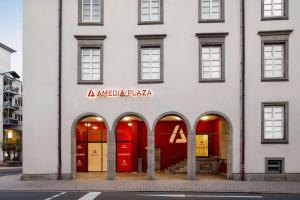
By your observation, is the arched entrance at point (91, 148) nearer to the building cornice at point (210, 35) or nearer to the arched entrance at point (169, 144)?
the arched entrance at point (169, 144)

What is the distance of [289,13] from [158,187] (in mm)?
12166

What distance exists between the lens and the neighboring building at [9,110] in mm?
64662

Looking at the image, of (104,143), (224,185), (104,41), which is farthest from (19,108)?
(224,185)

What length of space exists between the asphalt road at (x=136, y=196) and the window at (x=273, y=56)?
7940 millimetres

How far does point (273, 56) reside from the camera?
2564 cm

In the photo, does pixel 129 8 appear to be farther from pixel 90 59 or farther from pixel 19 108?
pixel 19 108

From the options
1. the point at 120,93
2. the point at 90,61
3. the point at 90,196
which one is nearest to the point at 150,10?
the point at 90,61

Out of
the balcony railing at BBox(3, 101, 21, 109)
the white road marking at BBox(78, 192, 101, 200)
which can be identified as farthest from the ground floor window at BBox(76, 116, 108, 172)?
the balcony railing at BBox(3, 101, 21, 109)

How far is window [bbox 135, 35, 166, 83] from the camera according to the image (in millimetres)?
25922

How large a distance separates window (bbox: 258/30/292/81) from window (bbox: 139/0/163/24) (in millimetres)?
5872

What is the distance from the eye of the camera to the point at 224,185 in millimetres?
23125

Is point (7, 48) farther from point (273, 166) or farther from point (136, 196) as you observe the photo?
point (136, 196)

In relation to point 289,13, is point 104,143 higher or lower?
lower

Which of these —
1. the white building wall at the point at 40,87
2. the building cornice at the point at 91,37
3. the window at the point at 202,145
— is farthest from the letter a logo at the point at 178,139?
the white building wall at the point at 40,87
